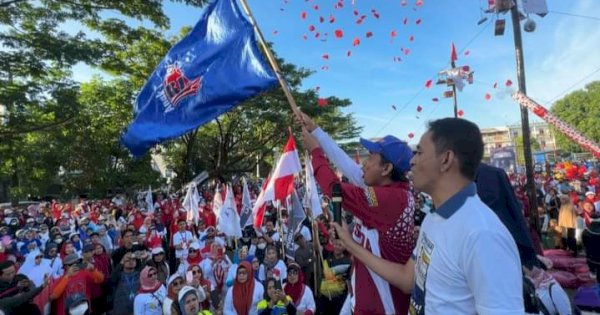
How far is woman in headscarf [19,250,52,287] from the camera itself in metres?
7.36

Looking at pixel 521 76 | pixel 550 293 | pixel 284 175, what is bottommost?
pixel 550 293

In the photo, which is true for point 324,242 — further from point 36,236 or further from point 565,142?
point 565,142

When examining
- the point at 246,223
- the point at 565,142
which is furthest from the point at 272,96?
the point at 565,142

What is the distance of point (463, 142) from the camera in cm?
156

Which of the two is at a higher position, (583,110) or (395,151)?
(583,110)

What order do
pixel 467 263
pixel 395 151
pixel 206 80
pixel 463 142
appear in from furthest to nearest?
pixel 206 80, pixel 395 151, pixel 463 142, pixel 467 263

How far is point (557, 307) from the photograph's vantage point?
3.33 m

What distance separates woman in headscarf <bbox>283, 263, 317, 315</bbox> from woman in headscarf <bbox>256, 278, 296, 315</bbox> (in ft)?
0.77

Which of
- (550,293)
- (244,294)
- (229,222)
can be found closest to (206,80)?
(244,294)

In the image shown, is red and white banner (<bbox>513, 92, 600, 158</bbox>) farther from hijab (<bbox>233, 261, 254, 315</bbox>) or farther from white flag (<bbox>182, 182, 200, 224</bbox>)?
white flag (<bbox>182, 182, 200, 224</bbox>)

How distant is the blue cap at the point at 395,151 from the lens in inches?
Answer: 93.7

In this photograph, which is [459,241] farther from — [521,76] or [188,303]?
[521,76]

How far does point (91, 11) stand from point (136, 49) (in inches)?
363

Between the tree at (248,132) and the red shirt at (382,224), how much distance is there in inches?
785
